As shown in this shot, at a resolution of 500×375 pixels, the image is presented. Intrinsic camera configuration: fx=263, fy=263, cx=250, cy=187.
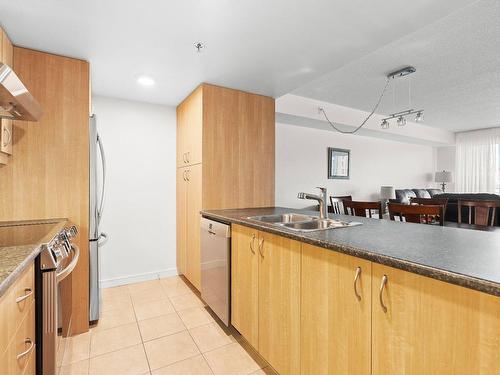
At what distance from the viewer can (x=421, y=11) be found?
1.57 meters

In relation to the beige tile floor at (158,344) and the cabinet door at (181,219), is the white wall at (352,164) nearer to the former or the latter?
the cabinet door at (181,219)

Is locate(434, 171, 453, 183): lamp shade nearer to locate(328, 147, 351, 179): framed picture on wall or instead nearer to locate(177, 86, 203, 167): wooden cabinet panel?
locate(328, 147, 351, 179): framed picture on wall

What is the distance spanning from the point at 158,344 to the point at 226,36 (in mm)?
2274

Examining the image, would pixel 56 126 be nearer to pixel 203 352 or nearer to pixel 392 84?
pixel 203 352

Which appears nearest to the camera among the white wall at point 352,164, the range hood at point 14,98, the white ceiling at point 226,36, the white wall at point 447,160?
the range hood at point 14,98

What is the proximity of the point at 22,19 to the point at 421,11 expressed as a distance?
2445mm

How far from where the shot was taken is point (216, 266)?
217 centimetres

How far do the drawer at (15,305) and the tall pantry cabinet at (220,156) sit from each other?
1579 millimetres

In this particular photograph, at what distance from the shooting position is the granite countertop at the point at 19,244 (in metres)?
0.85

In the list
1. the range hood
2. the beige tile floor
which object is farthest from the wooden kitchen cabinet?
the range hood

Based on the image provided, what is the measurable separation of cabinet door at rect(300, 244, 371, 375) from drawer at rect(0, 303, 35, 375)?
1.14 m

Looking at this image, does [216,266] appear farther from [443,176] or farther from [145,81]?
[443,176]

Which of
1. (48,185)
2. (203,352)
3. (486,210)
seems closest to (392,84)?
(486,210)

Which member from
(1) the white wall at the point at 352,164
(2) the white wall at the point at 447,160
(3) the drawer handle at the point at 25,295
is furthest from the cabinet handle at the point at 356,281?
(2) the white wall at the point at 447,160
